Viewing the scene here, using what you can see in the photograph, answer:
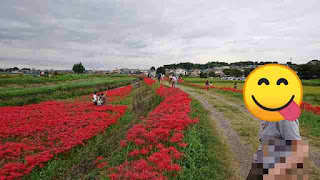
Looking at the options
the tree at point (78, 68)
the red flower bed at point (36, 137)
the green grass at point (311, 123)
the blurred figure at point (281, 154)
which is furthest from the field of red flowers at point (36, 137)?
the tree at point (78, 68)

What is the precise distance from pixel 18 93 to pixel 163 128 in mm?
21341

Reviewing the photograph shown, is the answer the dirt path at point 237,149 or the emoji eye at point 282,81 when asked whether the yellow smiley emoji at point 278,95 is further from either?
the dirt path at point 237,149

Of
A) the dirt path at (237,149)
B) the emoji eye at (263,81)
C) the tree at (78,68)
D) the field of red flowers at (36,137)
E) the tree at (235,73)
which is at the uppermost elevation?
the tree at (78,68)

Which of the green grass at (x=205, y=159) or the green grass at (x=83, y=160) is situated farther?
the green grass at (x=83, y=160)

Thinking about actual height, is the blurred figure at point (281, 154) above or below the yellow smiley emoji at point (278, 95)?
below

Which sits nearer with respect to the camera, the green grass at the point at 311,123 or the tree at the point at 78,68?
the green grass at the point at 311,123

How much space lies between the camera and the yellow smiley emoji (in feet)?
5.91

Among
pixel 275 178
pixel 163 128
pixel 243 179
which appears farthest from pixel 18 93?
pixel 275 178

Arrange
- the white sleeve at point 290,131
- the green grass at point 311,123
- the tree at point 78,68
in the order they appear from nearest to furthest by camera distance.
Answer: the white sleeve at point 290,131 → the green grass at point 311,123 → the tree at point 78,68

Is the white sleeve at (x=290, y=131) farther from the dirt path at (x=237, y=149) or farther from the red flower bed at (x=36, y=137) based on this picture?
the red flower bed at (x=36, y=137)

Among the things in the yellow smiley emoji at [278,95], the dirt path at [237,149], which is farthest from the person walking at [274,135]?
the dirt path at [237,149]

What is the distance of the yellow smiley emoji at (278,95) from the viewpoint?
1802mm

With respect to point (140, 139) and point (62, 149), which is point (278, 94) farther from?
point (62, 149)

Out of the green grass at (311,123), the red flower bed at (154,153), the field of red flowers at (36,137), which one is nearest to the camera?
the red flower bed at (154,153)
